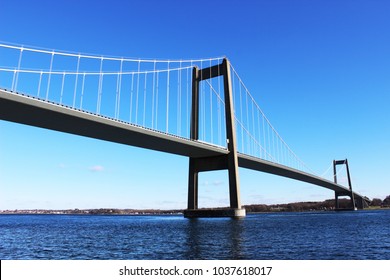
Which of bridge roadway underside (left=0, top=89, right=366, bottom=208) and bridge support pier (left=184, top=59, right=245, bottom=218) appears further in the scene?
bridge support pier (left=184, top=59, right=245, bottom=218)

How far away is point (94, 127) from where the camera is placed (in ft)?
107

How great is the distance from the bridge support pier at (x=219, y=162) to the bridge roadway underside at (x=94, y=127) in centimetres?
99

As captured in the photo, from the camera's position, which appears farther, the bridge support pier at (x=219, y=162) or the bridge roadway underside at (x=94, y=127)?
the bridge support pier at (x=219, y=162)

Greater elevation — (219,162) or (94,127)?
(94,127)

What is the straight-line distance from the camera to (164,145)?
40000mm

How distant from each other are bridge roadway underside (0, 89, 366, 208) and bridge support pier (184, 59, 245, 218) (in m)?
0.99

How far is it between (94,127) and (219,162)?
16.7 meters

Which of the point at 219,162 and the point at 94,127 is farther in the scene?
the point at 219,162

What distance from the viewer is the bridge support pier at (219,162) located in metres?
42.0

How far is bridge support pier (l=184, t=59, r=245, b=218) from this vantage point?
42.0 m

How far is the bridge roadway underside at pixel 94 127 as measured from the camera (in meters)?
26.8
